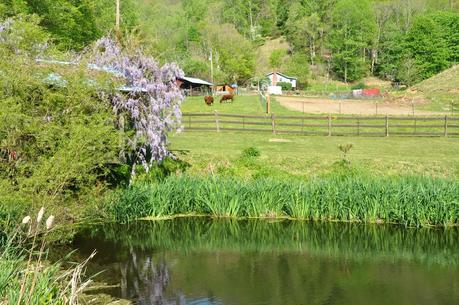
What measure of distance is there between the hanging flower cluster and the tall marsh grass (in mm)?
2068

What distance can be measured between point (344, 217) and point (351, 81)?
95.7 meters

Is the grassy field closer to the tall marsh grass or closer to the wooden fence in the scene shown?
the wooden fence

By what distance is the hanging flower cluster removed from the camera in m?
21.7

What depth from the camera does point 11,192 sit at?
15.0 meters

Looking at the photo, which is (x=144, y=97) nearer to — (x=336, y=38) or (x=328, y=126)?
(x=328, y=126)

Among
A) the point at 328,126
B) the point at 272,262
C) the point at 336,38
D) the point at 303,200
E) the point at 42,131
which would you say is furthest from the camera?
the point at 336,38

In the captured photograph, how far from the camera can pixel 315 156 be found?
1093 inches

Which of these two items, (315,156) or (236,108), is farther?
(236,108)

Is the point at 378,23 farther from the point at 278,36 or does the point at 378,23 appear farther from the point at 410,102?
the point at 410,102

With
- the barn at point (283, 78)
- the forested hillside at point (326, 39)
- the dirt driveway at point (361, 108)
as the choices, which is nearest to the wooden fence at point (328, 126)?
the dirt driveway at point (361, 108)

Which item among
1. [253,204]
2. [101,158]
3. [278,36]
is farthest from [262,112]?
[278,36]

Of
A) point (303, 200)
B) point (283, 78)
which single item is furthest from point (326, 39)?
point (303, 200)

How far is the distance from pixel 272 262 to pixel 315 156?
39.5 feet

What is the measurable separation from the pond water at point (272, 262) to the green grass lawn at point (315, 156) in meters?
6.18
